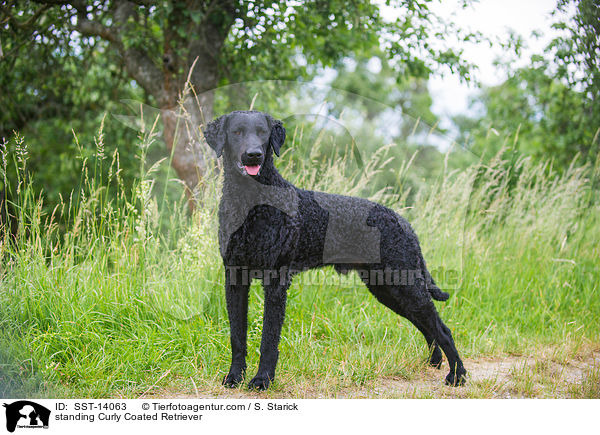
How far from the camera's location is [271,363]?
2447mm

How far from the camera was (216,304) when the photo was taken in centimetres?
323

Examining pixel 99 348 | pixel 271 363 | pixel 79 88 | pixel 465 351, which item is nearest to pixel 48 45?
pixel 79 88

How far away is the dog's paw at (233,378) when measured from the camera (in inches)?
97.8

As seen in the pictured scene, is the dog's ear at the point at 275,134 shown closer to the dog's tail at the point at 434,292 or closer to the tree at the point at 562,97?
the dog's tail at the point at 434,292

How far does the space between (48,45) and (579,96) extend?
5754 mm

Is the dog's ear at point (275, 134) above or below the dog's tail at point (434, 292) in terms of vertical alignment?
above

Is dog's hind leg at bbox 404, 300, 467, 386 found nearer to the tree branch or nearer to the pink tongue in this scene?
the pink tongue

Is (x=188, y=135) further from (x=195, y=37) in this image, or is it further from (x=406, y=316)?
(x=406, y=316)

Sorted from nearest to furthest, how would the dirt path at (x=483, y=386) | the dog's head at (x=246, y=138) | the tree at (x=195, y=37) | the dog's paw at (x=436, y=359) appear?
the dog's head at (x=246, y=138) → the dirt path at (x=483, y=386) → the dog's paw at (x=436, y=359) → the tree at (x=195, y=37)

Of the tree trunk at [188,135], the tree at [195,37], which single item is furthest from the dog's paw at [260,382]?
the tree at [195,37]

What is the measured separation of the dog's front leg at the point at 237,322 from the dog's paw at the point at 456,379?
4.16 feet

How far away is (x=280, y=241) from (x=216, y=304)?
1.07 m

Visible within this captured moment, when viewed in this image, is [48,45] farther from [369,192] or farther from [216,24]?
[369,192]

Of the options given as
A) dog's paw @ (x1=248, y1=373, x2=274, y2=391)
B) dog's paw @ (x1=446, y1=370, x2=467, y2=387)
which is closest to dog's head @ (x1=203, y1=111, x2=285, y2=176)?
dog's paw @ (x1=248, y1=373, x2=274, y2=391)
